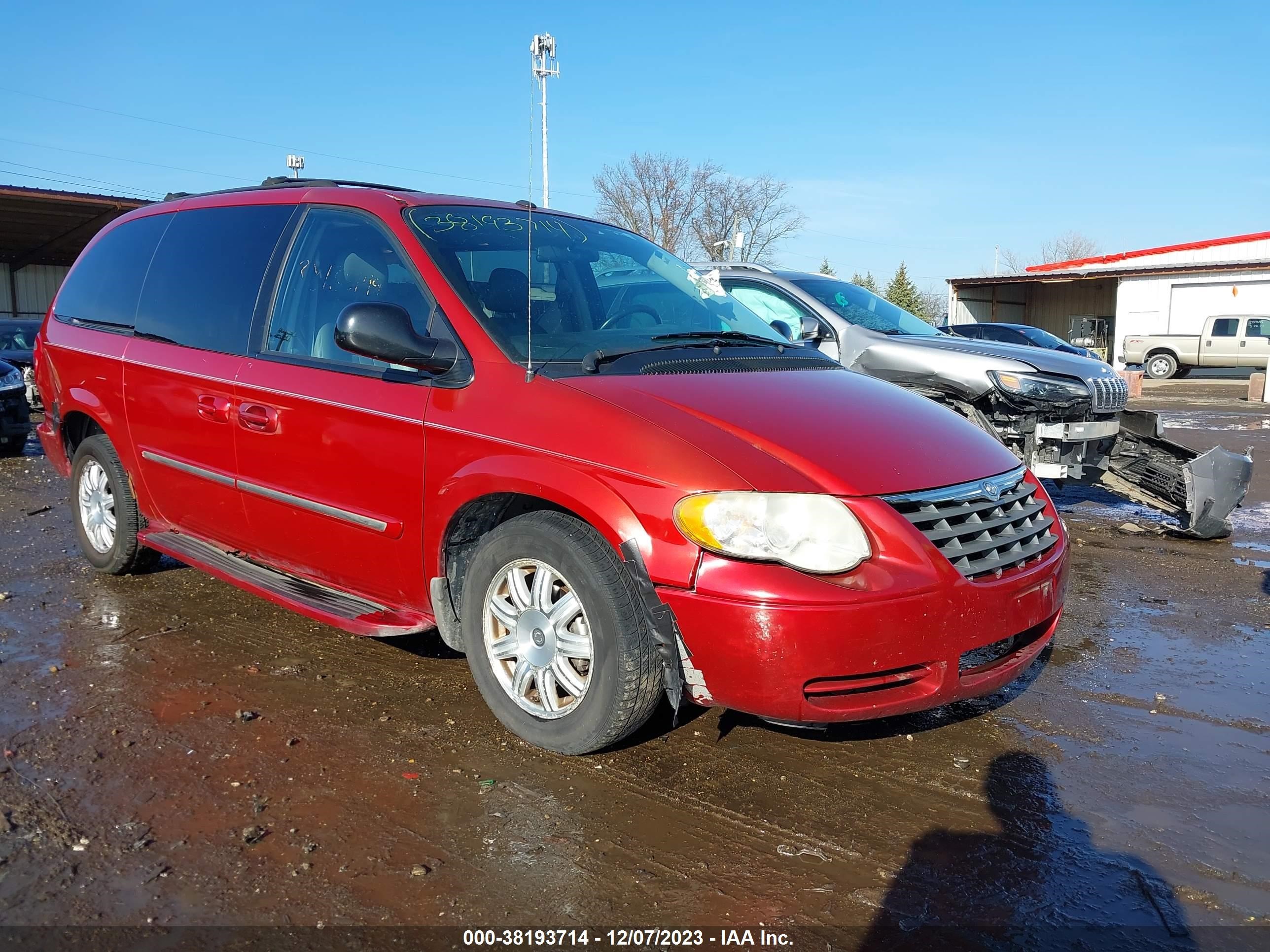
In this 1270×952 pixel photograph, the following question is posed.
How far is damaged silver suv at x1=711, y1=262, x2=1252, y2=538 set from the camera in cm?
662

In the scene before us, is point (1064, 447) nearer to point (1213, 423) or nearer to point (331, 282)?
point (331, 282)

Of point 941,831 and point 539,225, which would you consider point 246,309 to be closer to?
point 539,225

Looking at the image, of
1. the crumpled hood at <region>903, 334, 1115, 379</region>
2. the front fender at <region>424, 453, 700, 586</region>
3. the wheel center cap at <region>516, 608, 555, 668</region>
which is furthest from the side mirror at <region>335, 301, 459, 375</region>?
the crumpled hood at <region>903, 334, 1115, 379</region>

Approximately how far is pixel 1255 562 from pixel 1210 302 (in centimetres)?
3037

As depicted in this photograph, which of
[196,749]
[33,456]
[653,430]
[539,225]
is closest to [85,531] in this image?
[196,749]

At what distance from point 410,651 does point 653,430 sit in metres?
1.90

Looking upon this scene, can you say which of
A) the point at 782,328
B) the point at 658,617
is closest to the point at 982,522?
the point at 658,617

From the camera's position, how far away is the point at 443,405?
344 centimetres

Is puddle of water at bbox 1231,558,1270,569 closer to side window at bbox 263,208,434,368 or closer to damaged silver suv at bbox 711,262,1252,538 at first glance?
damaged silver suv at bbox 711,262,1252,538

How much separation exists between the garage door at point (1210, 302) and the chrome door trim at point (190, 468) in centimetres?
3241

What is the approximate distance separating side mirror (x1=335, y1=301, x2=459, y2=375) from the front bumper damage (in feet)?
17.5

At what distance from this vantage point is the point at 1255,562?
638cm

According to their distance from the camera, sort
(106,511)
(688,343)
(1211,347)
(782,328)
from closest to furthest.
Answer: (688,343) → (782,328) → (106,511) → (1211,347)

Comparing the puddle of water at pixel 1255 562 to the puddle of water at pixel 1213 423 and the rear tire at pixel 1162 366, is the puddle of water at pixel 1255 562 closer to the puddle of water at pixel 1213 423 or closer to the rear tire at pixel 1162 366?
the puddle of water at pixel 1213 423
